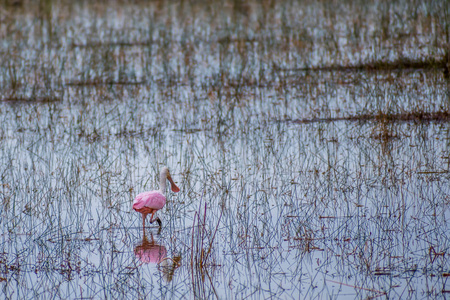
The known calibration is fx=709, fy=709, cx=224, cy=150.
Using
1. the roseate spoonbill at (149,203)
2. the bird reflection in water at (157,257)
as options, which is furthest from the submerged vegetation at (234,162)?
the roseate spoonbill at (149,203)

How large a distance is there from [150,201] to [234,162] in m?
2.04

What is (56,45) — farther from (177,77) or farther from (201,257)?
(201,257)

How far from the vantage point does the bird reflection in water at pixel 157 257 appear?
4824 mm

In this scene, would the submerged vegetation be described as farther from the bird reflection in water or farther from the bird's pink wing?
the bird's pink wing

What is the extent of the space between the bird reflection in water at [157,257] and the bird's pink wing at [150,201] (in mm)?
239

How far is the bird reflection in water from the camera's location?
4.82m

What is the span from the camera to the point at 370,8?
17.5 metres

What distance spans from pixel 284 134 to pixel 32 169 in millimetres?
2956

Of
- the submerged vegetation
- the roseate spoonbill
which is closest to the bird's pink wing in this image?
the roseate spoonbill

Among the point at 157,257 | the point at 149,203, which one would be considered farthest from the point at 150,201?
the point at 157,257

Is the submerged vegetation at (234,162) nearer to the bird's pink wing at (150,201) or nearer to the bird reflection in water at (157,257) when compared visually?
the bird reflection in water at (157,257)

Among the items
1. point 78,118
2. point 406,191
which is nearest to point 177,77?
point 78,118

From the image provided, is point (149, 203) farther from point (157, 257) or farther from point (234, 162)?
point (234, 162)

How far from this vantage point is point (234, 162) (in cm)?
745
